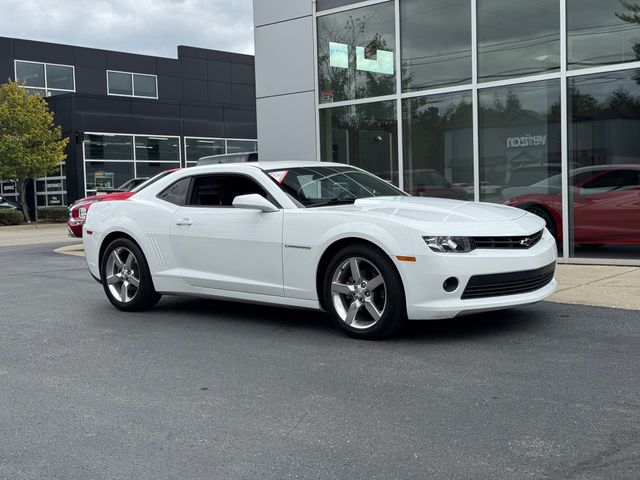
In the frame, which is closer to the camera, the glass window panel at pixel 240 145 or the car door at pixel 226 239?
the car door at pixel 226 239

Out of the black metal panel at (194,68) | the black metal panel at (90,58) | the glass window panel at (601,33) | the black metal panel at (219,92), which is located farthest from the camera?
the black metal panel at (219,92)

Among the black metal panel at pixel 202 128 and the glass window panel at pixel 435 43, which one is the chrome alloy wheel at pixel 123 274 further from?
the black metal panel at pixel 202 128

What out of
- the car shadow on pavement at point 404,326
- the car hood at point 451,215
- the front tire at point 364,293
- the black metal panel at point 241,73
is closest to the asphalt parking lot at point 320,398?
the car shadow on pavement at point 404,326

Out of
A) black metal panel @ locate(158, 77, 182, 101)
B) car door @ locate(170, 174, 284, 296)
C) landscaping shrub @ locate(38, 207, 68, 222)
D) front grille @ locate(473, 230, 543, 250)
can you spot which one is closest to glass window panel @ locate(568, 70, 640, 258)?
front grille @ locate(473, 230, 543, 250)

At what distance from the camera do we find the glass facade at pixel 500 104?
10.5 m

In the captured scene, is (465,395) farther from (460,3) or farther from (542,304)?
(460,3)

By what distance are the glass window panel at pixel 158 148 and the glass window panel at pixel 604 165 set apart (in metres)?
27.9

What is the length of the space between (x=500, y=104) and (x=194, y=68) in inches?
1512

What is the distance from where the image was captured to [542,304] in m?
7.48

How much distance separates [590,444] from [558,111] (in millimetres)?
8148

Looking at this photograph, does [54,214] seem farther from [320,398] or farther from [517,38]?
[320,398]

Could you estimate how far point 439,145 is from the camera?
40.3ft

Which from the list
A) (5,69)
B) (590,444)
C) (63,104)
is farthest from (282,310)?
(5,69)

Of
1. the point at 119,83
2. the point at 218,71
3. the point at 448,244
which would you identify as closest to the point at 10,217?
the point at 119,83
